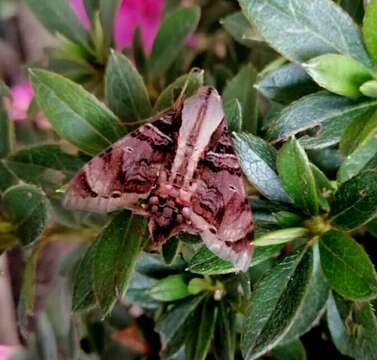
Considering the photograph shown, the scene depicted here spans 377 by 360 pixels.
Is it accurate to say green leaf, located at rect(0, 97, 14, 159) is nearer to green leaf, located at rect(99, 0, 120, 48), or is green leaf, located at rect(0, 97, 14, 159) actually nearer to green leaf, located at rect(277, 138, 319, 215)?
green leaf, located at rect(99, 0, 120, 48)

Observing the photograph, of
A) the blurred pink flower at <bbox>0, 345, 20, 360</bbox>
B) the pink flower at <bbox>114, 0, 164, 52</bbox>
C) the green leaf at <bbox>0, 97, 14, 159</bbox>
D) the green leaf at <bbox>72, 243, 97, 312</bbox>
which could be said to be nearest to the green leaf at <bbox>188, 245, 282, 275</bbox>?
the green leaf at <bbox>72, 243, 97, 312</bbox>

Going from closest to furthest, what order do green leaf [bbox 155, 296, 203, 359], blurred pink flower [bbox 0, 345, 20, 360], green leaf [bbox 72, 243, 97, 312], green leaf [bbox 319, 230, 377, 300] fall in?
green leaf [bbox 319, 230, 377, 300]
green leaf [bbox 72, 243, 97, 312]
green leaf [bbox 155, 296, 203, 359]
blurred pink flower [bbox 0, 345, 20, 360]

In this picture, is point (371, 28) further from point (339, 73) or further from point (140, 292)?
point (140, 292)

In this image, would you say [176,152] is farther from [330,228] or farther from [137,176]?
[330,228]

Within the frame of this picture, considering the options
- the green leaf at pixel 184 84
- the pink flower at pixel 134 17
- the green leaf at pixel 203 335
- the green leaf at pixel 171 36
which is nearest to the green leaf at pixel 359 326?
the green leaf at pixel 203 335

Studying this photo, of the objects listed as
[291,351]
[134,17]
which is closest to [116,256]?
[291,351]

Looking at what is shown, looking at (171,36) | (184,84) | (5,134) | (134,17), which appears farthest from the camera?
(134,17)

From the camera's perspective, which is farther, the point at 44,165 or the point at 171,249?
the point at 44,165
